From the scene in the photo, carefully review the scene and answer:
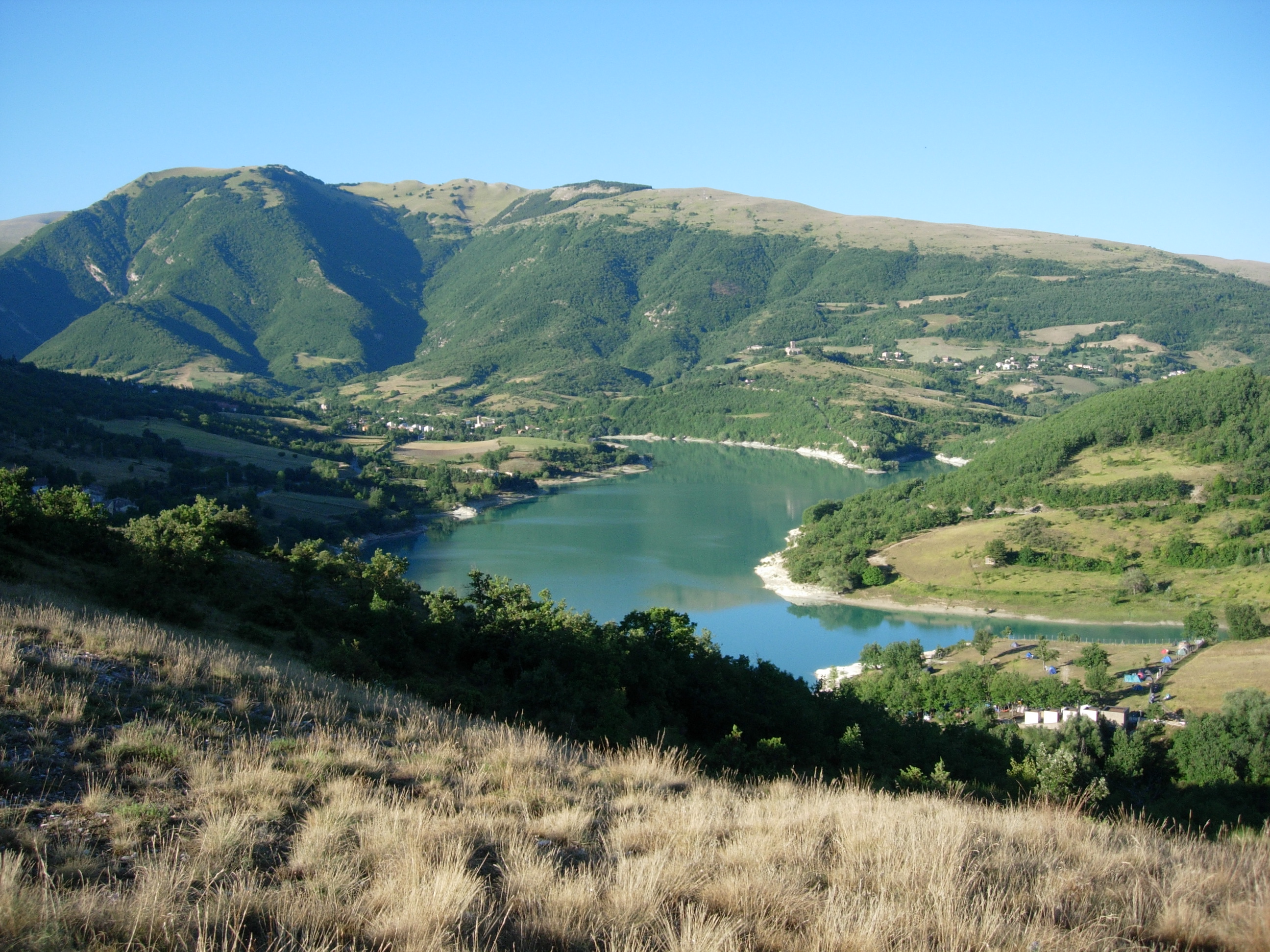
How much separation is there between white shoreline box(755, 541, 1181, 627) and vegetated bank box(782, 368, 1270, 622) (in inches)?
17.9

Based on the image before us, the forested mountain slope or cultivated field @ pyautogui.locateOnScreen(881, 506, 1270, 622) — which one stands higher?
the forested mountain slope

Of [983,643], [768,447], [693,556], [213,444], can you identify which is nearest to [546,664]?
[983,643]

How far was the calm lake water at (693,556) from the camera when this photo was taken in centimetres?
4322

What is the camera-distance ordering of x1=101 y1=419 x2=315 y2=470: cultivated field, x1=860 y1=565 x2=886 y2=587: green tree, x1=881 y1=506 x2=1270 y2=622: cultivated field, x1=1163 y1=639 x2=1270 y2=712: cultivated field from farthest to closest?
x1=101 y1=419 x2=315 y2=470: cultivated field
x1=860 y1=565 x2=886 y2=587: green tree
x1=881 y1=506 x2=1270 y2=622: cultivated field
x1=1163 y1=639 x2=1270 y2=712: cultivated field

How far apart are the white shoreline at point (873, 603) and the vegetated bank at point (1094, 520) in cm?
46

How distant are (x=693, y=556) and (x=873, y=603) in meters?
13.5

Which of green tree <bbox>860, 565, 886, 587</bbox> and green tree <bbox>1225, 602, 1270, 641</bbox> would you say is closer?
green tree <bbox>1225, 602, 1270, 641</bbox>

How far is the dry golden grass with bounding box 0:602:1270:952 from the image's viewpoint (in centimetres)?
316

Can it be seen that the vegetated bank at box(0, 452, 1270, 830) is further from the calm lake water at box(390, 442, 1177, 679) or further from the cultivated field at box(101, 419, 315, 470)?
the cultivated field at box(101, 419, 315, 470)

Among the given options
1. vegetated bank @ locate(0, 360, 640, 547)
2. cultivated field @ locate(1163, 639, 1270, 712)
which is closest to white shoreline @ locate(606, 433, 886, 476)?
vegetated bank @ locate(0, 360, 640, 547)

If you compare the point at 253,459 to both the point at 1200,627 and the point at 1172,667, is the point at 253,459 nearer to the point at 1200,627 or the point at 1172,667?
the point at 1172,667

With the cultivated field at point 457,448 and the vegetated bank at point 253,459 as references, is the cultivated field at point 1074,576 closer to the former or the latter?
the vegetated bank at point 253,459

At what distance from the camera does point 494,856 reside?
4039 millimetres

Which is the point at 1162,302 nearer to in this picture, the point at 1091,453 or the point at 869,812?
the point at 1091,453
